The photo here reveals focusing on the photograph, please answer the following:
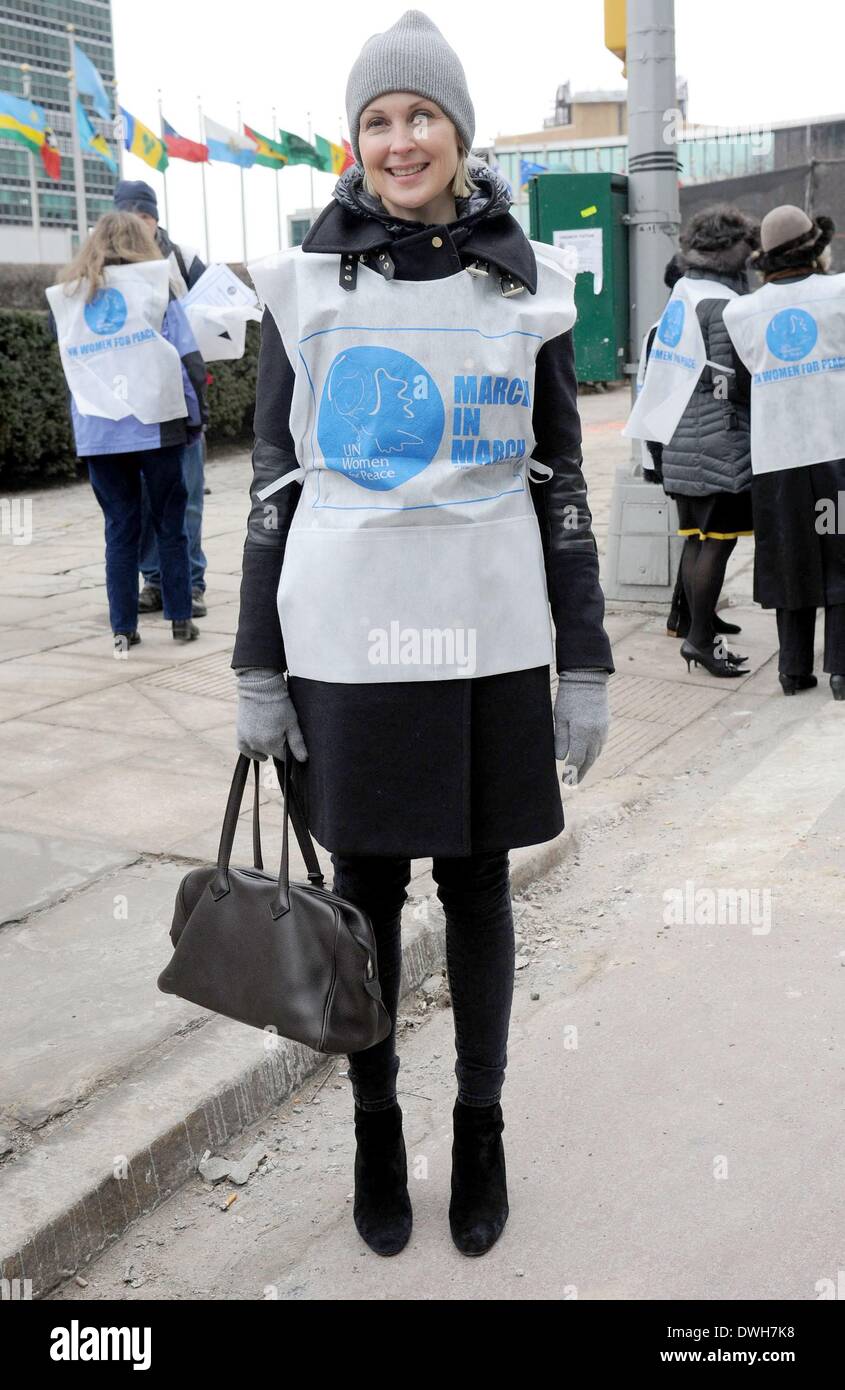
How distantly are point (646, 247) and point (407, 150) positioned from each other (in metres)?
5.47

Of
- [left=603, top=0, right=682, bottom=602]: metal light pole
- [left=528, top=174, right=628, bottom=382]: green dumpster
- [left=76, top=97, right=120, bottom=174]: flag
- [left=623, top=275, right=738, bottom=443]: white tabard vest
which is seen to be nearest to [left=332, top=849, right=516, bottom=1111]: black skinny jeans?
[left=623, top=275, right=738, bottom=443]: white tabard vest

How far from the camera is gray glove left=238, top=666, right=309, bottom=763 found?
2365 mm

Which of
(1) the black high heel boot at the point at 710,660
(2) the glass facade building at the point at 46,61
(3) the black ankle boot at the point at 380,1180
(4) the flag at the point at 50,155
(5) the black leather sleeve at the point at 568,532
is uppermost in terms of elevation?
(2) the glass facade building at the point at 46,61

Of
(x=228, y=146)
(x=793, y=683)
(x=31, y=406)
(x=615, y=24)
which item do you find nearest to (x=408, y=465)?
(x=793, y=683)

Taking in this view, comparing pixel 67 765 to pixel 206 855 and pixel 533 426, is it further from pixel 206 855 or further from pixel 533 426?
pixel 533 426

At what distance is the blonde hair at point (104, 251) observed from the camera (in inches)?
247

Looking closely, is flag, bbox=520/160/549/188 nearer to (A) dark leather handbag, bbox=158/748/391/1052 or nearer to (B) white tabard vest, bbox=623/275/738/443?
(B) white tabard vest, bbox=623/275/738/443

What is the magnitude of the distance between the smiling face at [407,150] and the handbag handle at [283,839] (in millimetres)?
928

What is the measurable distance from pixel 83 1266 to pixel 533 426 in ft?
5.51

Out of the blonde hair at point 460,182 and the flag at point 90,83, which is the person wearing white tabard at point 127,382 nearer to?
the blonde hair at point 460,182

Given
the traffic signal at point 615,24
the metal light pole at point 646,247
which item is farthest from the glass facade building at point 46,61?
the metal light pole at point 646,247

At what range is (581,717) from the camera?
7.94 ft

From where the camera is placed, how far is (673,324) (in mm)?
6184
